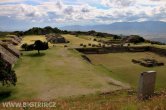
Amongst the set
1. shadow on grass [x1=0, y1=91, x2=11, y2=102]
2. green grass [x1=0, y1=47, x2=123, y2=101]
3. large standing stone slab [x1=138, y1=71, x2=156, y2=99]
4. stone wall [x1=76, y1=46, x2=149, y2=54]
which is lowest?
shadow on grass [x1=0, y1=91, x2=11, y2=102]

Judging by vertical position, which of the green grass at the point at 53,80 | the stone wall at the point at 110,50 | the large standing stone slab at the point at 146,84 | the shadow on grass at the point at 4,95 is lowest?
the shadow on grass at the point at 4,95

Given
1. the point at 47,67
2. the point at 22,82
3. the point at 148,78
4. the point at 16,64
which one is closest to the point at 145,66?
the point at 47,67

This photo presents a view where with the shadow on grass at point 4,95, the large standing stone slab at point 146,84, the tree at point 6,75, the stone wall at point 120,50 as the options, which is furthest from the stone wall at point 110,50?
the large standing stone slab at point 146,84

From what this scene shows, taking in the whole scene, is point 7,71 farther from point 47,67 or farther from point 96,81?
point 47,67

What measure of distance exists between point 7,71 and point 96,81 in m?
9.98

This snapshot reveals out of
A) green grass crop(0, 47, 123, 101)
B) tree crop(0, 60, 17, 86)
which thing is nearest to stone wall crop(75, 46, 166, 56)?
green grass crop(0, 47, 123, 101)

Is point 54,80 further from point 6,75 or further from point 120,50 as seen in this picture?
point 120,50

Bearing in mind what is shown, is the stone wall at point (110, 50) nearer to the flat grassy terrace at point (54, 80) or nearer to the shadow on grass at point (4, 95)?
the flat grassy terrace at point (54, 80)

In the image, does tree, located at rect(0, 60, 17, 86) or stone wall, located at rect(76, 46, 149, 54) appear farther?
stone wall, located at rect(76, 46, 149, 54)

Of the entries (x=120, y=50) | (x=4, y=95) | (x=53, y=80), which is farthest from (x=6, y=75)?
(x=120, y=50)

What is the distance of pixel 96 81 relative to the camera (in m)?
33.3

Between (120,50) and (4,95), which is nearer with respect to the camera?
(4,95)

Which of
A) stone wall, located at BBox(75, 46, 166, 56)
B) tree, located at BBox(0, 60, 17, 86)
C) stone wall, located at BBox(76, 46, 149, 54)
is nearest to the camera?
tree, located at BBox(0, 60, 17, 86)

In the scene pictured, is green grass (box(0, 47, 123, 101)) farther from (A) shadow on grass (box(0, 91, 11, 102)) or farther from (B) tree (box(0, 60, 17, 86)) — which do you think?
(B) tree (box(0, 60, 17, 86))
